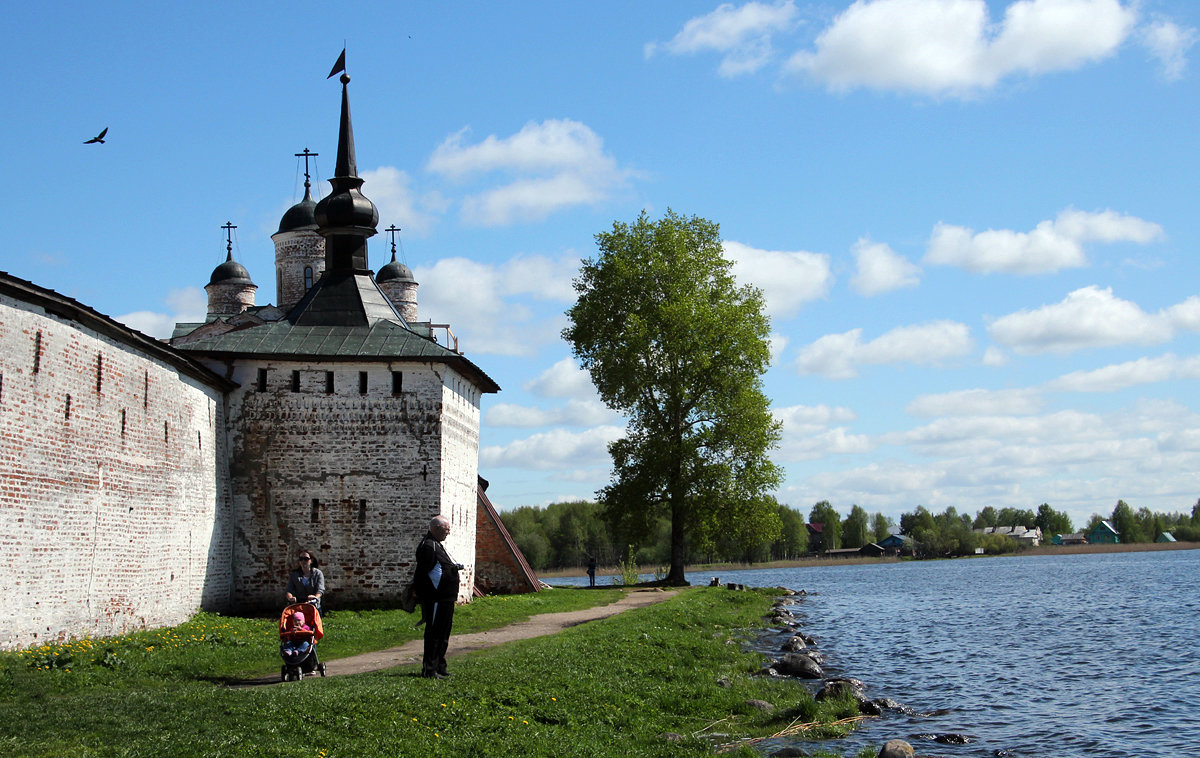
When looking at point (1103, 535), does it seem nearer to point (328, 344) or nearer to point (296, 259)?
point (296, 259)

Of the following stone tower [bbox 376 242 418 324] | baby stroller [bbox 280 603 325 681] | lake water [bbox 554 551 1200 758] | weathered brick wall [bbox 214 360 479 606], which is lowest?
lake water [bbox 554 551 1200 758]

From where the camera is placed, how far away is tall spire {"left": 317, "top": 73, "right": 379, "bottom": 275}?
2781 centimetres

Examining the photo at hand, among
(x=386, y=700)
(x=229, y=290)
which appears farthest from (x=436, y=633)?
(x=229, y=290)

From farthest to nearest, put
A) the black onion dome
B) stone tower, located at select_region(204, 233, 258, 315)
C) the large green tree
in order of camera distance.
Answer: stone tower, located at select_region(204, 233, 258, 315) → the large green tree → the black onion dome

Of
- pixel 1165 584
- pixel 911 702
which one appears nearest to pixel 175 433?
pixel 911 702

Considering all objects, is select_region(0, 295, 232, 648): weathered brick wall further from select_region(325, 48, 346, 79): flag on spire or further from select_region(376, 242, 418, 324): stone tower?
select_region(376, 242, 418, 324): stone tower

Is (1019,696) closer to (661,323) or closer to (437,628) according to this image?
(437,628)

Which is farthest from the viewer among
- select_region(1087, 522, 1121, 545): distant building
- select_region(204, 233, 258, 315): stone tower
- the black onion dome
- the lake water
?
select_region(1087, 522, 1121, 545): distant building

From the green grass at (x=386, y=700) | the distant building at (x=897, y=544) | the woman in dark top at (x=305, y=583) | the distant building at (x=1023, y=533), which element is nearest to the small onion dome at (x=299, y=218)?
the green grass at (x=386, y=700)

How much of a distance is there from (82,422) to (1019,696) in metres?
16.1

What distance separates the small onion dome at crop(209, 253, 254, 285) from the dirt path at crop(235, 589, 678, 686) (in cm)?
2198

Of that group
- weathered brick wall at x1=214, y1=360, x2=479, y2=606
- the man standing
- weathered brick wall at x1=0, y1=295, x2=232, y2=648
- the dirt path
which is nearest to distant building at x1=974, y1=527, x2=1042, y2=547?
the dirt path

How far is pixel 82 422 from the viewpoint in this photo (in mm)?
16516

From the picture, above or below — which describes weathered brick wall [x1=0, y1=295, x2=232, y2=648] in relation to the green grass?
above
